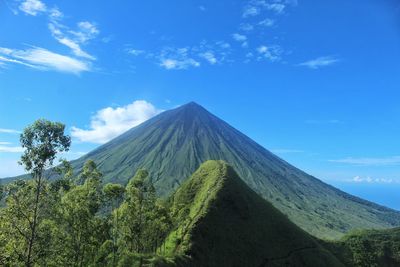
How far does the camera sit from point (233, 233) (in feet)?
250

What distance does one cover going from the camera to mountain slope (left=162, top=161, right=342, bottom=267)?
71.9 meters

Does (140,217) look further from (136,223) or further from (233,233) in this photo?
(233,233)

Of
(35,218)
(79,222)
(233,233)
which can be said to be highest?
(35,218)

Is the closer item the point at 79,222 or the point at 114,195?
the point at 79,222

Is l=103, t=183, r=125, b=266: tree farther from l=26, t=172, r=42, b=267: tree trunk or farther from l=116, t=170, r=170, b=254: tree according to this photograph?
l=26, t=172, r=42, b=267: tree trunk

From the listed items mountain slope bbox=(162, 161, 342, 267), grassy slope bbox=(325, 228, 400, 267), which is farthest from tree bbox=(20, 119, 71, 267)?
grassy slope bbox=(325, 228, 400, 267)

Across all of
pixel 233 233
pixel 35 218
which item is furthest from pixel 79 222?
pixel 233 233

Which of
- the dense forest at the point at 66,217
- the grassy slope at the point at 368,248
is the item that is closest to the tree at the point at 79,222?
the dense forest at the point at 66,217

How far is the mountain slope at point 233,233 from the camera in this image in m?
71.9

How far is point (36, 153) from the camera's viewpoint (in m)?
45.2

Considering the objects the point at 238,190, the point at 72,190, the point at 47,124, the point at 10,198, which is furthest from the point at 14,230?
the point at 238,190

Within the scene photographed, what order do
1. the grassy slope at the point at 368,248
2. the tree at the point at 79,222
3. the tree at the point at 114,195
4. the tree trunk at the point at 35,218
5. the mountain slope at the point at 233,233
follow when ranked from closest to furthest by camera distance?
the tree trunk at the point at 35,218
the tree at the point at 79,222
the tree at the point at 114,195
the mountain slope at the point at 233,233
the grassy slope at the point at 368,248

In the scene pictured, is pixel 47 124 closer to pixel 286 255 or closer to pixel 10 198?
pixel 10 198

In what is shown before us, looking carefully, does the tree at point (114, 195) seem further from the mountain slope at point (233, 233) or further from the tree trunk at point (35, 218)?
the tree trunk at point (35, 218)
